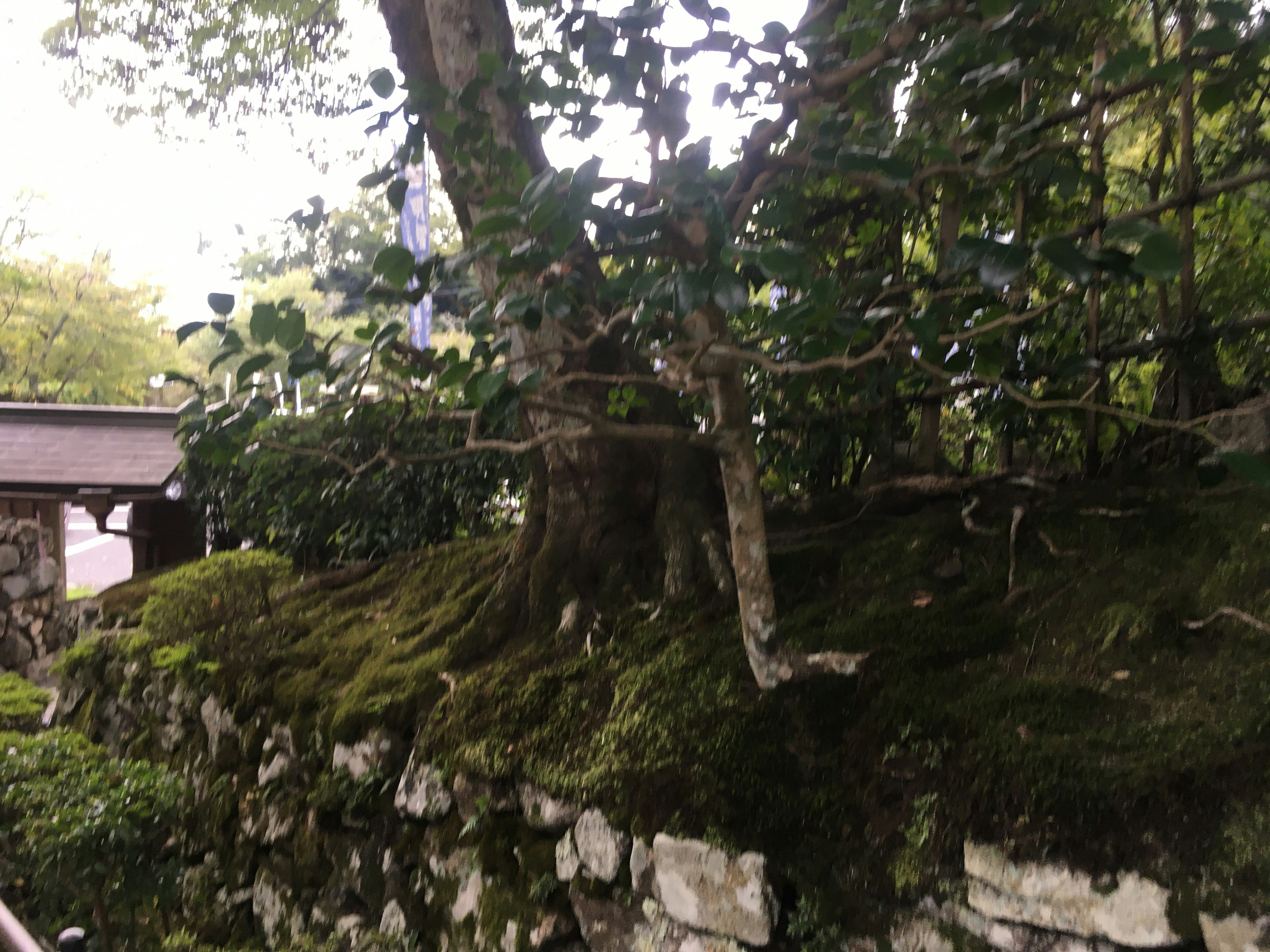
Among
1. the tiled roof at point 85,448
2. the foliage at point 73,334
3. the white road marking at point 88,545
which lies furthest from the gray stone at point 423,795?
the white road marking at point 88,545

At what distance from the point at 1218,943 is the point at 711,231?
1.66m

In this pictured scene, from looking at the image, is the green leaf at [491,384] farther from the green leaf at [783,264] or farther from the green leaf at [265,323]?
the green leaf at [783,264]

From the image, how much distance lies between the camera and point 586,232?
3.29 metres

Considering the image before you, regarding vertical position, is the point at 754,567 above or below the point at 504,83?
below

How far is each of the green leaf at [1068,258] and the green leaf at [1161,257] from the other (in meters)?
0.08

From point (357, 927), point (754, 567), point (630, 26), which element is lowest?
point (357, 927)

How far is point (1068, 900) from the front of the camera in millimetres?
1545

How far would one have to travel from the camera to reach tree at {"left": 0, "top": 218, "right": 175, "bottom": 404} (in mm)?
15914

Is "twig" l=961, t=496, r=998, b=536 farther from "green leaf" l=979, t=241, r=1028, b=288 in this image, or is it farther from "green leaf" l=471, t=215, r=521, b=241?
"green leaf" l=471, t=215, r=521, b=241

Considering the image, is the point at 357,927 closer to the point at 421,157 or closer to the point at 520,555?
the point at 520,555

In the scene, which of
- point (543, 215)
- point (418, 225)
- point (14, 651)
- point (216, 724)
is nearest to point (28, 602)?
point (14, 651)

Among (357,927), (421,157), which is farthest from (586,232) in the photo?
(357,927)

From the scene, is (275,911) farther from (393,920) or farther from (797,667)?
(797,667)

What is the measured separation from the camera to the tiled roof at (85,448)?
7645 millimetres
